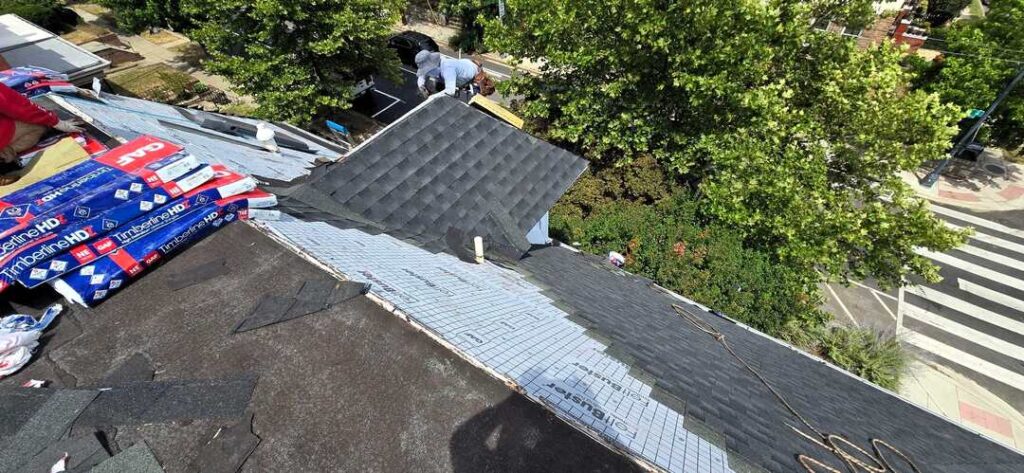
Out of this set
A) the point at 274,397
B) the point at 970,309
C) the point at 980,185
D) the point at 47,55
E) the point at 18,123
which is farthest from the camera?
the point at 980,185

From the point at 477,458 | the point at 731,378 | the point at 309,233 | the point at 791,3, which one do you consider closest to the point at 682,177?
the point at 791,3

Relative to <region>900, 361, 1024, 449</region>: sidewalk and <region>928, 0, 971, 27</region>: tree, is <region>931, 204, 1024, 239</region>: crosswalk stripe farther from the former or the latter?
<region>928, 0, 971, 27</region>: tree

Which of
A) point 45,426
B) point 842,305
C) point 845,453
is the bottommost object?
point 842,305

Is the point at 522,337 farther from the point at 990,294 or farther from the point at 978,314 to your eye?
the point at 990,294

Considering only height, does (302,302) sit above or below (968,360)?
above

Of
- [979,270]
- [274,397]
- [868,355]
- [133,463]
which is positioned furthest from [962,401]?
[133,463]

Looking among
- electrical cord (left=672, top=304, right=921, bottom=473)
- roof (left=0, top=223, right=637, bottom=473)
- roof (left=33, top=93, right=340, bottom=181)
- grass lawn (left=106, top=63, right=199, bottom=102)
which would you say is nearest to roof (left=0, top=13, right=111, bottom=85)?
grass lawn (left=106, top=63, right=199, bottom=102)

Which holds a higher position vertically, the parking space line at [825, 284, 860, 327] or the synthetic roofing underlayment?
the synthetic roofing underlayment
